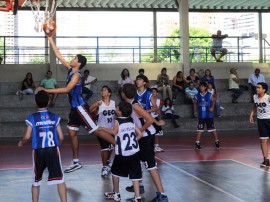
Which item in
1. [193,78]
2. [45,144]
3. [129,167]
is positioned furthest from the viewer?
[193,78]

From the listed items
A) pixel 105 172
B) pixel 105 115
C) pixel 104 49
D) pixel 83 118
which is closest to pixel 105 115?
pixel 105 115

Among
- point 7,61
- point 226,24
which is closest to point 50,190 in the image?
point 7,61

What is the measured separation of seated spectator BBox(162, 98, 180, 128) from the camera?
18.6m

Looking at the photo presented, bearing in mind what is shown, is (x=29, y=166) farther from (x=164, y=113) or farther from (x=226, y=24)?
(x=226, y=24)

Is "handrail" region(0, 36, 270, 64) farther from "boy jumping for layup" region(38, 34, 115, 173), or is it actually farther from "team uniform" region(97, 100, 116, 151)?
"boy jumping for layup" region(38, 34, 115, 173)

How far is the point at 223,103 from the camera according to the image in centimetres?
2122

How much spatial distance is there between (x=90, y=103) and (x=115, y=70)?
4.69 metres

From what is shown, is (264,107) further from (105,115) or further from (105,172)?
(105,172)

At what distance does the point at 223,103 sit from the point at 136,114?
1428 centimetres

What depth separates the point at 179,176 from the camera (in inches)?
366

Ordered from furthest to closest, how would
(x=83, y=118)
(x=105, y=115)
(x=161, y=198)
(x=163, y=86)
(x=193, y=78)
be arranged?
(x=193, y=78) < (x=163, y=86) < (x=105, y=115) < (x=83, y=118) < (x=161, y=198)

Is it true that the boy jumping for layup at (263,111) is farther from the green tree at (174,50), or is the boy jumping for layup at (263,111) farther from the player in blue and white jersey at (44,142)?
the green tree at (174,50)

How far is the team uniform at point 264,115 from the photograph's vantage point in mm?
10258

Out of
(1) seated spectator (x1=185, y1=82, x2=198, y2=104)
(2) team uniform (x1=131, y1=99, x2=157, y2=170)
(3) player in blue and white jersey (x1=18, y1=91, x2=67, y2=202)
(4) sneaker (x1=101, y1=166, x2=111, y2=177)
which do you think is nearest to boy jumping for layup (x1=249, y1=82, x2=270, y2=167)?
(4) sneaker (x1=101, y1=166, x2=111, y2=177)
